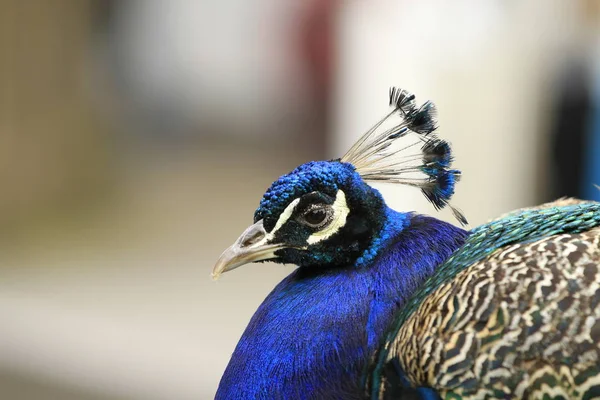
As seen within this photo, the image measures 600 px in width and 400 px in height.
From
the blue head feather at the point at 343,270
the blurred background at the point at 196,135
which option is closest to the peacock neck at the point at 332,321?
the blue head feather at the point at 343,270

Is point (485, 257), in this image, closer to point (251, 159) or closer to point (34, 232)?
point (34, 232)

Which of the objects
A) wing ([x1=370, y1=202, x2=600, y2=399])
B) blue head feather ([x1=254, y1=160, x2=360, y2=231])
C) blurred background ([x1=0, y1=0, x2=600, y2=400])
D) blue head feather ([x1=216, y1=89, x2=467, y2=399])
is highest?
blurred background ([x1=0, y1=0, x2=600, y2=400])

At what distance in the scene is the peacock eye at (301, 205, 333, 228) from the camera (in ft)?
3.34

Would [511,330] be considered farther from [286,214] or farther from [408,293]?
[286,214]

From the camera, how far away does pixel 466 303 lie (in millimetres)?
889

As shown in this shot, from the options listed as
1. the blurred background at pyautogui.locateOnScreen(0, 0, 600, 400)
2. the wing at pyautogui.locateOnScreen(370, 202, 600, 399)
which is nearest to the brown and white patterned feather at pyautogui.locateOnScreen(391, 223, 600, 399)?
the wing at pyautogui.locateOnScreen(370, 202, 600, 399)

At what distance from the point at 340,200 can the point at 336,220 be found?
0.09 ft

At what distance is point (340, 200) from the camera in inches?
40.9

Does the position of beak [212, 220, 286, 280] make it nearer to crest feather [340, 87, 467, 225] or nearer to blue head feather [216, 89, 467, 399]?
blue head feather [216, 89, 467, 399]

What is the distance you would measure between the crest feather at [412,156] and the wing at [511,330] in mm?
172

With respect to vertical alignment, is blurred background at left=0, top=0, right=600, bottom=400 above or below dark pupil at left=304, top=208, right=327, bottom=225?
above

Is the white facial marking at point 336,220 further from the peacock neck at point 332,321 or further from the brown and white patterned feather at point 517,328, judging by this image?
the brown and white patterned feather at point 517,328

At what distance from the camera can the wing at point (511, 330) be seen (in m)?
0.81

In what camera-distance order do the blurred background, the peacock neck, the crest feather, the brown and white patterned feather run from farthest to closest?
the blurred background < the crest feather < the peacock neck < the brown and white patterned feather
